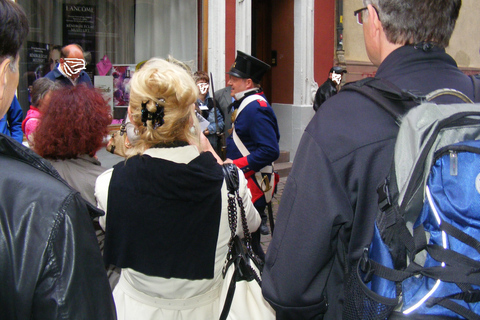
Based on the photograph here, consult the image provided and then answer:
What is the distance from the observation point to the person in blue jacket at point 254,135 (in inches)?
150

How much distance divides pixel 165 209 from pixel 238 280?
459 millimetres

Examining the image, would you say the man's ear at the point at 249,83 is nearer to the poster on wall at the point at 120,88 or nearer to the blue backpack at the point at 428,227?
the blue backpack at the point at 428,227

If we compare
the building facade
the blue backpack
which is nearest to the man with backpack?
the blue backpack

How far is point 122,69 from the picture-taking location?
23.1ft

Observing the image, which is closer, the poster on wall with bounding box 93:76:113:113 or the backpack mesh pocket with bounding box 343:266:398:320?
the backpack mesh pocket with bounding box 343:266:398:320

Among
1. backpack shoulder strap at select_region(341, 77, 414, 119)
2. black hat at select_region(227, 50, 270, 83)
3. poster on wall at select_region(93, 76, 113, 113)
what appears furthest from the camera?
poster on wall at select_region(93, 76, 113, 113)

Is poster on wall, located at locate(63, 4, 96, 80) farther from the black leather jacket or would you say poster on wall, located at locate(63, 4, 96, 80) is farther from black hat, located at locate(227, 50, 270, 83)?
the black leather jacket

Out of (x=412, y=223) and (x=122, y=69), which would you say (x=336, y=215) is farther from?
(x=122, y=69)

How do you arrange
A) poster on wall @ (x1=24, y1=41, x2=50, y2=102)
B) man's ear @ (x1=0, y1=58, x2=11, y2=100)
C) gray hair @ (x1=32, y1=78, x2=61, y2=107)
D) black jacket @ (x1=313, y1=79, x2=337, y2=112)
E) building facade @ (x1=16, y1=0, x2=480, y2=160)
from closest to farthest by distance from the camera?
man's ear @ (x1=0, y1=58, x2=11, y2=100), gray hair @ (x1=32, y1=78, x2=61, y2=107), poster on wall @ (x1=24, y1=41, x2=50, y2=102), building facade @ (x1=16, y1=0, x2=480, y2=160), black jacket @ (x1=313, y1=79, x2=337, y2=112)

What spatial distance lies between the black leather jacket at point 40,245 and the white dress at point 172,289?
94cm

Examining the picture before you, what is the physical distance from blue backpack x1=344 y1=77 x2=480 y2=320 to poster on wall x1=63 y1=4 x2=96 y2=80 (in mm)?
6127

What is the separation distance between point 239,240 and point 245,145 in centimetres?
199

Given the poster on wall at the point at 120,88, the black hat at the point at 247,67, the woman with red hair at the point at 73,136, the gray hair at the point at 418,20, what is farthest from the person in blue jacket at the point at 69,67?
the gray hair at the point at 418,20

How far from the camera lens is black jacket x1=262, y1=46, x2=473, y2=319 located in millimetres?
1322
